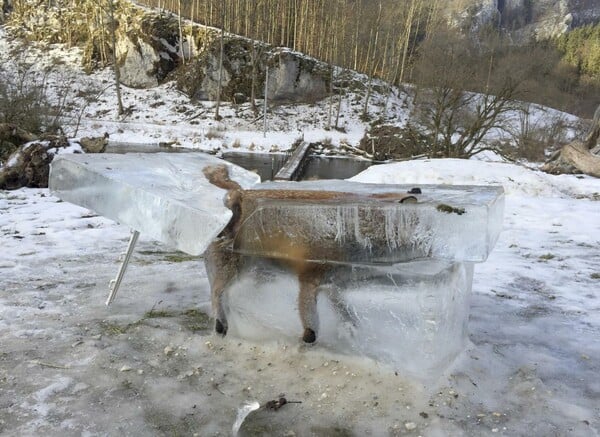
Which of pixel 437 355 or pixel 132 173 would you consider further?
pixel 132 173

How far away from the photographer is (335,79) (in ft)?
125

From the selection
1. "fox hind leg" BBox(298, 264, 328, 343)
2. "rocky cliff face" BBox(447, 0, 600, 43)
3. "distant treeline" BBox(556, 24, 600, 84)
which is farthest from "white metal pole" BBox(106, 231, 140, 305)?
"rocky cliff face" BBox(447, 0, 600, 43)

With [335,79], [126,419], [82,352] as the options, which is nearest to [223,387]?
[126,419]

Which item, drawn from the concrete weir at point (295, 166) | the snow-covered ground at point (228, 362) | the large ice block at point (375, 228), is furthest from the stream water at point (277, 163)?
the large ice block at point (375, 228)

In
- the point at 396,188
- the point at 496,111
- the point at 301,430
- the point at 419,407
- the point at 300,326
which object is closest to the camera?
the point at 301,430

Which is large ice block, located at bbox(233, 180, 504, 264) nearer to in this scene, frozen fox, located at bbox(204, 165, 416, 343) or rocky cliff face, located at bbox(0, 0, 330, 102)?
frozen fox, located at bbox(204, 165, 416, 343)

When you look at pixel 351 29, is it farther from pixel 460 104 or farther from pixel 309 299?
pixel 309 299

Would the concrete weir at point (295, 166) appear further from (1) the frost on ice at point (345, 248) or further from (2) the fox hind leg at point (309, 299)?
(2) the fox hind leg at point (309, 299)

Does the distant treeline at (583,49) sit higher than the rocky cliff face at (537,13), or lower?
lower

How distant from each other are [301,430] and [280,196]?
3.70 feet

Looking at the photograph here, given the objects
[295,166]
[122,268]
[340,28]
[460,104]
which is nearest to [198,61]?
[340,28]

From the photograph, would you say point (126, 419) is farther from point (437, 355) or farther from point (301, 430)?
point (437, 355)

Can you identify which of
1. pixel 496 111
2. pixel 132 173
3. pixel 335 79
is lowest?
pixel 132 173

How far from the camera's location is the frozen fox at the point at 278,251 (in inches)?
95.7
